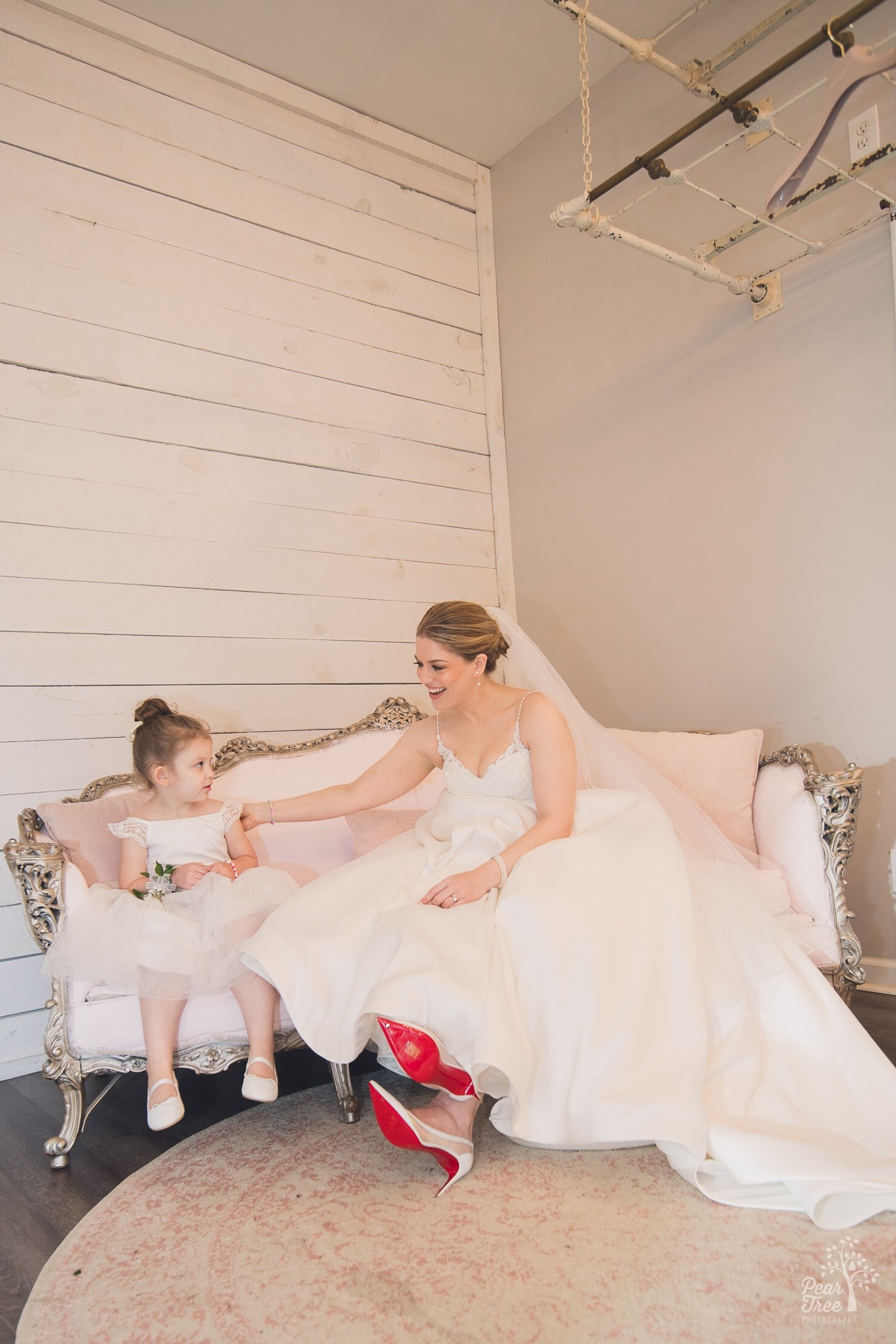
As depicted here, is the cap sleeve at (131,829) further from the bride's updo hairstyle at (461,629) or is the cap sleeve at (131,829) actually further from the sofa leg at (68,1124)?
the bride's updo hairstyle at (461,629)

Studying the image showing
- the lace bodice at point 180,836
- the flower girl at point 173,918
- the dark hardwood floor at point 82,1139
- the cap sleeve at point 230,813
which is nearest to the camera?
the dark hardwood floor at point 82,1139

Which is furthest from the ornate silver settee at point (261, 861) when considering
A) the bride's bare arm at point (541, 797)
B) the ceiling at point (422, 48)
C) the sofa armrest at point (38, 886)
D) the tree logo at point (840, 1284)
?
the ceiling at point (422, 48)

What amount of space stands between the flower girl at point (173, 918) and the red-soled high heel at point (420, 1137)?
18.6 inches

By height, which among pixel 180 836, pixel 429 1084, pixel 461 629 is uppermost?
pixel 461 629

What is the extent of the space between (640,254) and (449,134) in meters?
1.18

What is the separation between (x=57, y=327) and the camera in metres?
3.13

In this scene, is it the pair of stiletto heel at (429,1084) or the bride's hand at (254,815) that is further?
the bride's hand at (254,815)

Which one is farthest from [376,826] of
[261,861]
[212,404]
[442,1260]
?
[212,404]

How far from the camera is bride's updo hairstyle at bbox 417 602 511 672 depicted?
247 cm

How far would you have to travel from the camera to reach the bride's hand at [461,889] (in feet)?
6.91

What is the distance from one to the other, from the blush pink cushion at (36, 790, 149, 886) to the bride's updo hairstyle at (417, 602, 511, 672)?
1021 mm

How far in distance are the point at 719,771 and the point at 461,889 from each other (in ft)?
3.54

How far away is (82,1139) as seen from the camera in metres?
2.28

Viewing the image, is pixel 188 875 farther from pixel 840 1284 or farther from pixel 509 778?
pixel 840 1284
